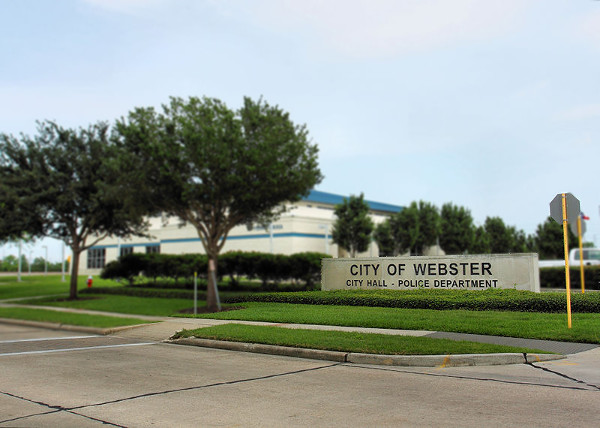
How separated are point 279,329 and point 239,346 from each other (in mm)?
1452

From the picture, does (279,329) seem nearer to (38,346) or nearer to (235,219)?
(38,346)

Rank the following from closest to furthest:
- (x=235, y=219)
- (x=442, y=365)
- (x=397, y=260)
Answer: (x=442, y=365), (x=397, y=260), (x=235, y=219)

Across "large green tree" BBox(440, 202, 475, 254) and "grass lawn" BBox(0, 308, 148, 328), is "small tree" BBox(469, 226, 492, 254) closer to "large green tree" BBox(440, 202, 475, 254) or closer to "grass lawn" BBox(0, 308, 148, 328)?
"large green tree" BBox(440, 202, 475, 254)

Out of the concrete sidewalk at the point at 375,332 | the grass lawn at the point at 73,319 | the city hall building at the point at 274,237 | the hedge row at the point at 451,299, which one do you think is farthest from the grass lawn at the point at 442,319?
the city hall building at the point at 274,237

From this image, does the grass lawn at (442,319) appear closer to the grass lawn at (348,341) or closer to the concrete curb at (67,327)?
the grass lawn at (348,341)

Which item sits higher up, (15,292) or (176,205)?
(176,205)

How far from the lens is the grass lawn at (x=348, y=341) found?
912cm

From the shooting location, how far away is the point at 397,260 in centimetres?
1664

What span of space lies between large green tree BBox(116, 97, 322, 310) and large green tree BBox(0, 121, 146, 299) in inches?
201

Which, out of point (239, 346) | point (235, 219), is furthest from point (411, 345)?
point (235, 219)

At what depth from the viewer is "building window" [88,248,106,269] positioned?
66.0 meters

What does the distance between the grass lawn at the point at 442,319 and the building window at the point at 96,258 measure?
181 feet

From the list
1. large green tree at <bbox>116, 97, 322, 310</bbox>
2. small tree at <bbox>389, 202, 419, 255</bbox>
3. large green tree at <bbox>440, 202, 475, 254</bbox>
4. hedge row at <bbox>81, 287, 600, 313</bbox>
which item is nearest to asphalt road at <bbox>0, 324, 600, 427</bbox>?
hedge row at <bbox>81, 287, 600, 313</bbox>

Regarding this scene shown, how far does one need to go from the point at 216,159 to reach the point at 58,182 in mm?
11981
